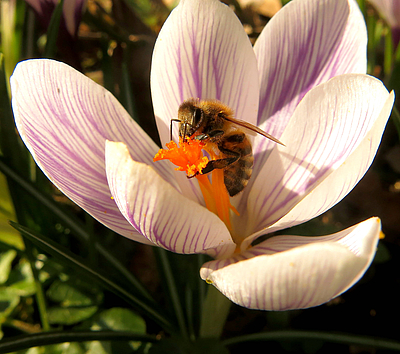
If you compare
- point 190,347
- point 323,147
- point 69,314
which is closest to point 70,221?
point 69,314

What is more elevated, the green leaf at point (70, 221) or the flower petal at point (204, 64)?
the flower petal at point (204, 64)

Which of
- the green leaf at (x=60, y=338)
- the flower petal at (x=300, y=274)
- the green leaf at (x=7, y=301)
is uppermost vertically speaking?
the flower petal at (x=300, y=274)

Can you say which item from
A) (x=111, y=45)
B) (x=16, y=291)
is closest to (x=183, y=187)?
(x=16, y=291)

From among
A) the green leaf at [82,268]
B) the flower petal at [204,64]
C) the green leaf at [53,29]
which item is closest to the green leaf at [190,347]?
the green leaf at [82,268]

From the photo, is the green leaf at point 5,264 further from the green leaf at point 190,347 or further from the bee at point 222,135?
the bee at point 222,135

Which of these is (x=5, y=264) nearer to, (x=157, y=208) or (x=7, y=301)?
(x=7, y=301)
